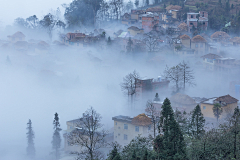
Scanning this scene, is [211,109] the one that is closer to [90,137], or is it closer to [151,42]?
[90,137]

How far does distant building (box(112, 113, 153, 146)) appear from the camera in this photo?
757 inches

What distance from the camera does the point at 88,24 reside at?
173ft

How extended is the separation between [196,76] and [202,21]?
1481cm

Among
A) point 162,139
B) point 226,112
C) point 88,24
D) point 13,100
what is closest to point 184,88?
point 226,112

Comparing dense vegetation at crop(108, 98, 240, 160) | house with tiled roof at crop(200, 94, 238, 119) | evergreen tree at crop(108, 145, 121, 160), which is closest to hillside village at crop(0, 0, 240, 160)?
house with tiled roof at crop(200, 94, 238, 119)

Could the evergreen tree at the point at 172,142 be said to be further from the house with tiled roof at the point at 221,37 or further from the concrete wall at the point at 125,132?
the house with tiled roof at the point at 221,37

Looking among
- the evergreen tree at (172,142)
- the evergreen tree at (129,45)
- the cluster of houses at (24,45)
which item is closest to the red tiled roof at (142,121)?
the evergreen tree at (172,142)

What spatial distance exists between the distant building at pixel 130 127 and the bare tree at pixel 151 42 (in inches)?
756

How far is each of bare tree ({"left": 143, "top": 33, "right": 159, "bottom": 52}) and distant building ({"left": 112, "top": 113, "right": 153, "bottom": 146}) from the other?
19.2 meters

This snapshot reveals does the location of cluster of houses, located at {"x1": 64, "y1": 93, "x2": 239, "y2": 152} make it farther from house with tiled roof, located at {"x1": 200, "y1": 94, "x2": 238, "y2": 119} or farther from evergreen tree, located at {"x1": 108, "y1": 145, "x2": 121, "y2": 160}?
evergreen tree, located at {"x1": 108, "y1": 145, "x2": 121, "y2": 160}

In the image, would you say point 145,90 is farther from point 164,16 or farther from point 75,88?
point 164,16

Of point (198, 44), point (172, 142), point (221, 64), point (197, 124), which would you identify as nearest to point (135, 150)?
point (172, 142)

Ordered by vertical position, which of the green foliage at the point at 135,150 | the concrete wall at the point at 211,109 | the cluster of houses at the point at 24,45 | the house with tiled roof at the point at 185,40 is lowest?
the concrete wall at the point at 211,109

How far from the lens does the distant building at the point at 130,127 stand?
1923 centimetres
